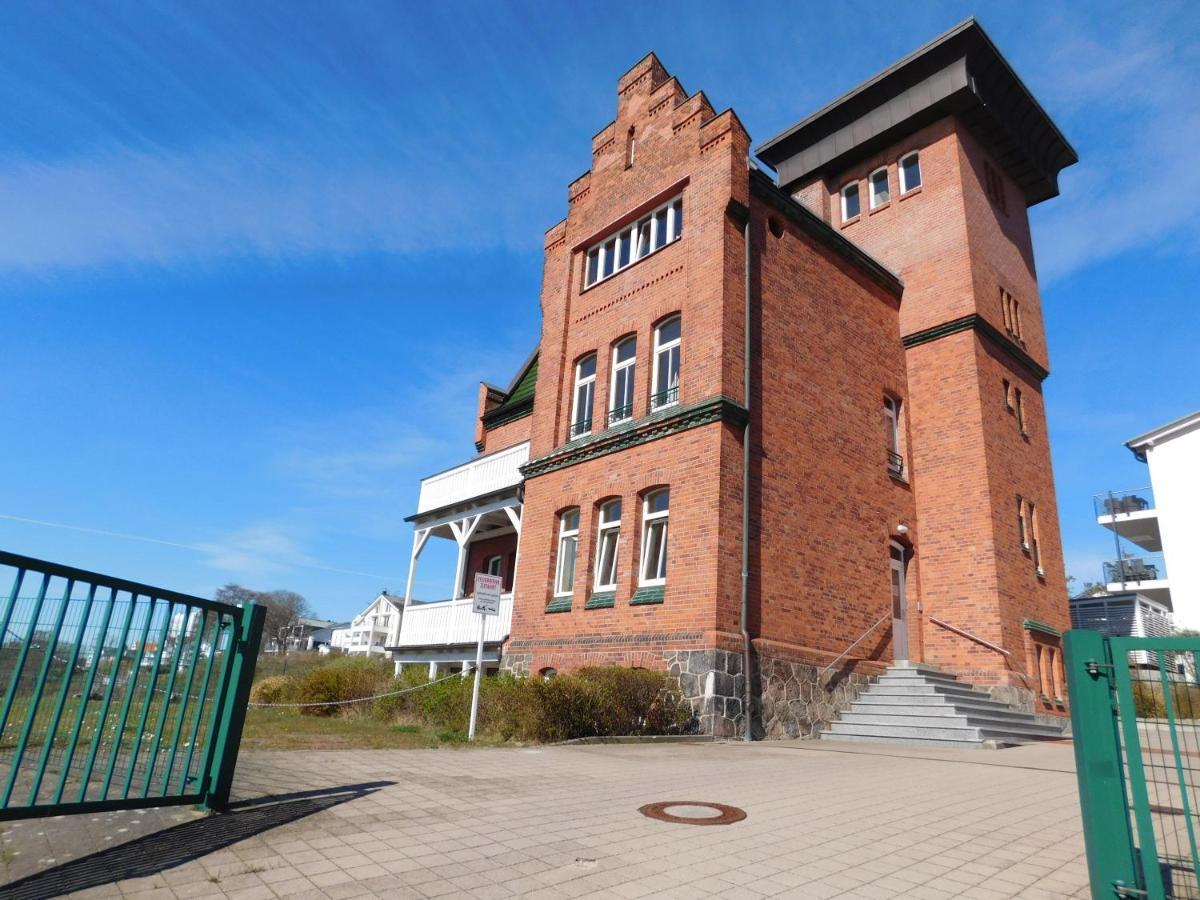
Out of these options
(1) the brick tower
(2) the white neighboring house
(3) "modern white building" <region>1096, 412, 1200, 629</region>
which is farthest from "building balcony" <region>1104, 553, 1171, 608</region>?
(2) the white neighboring house

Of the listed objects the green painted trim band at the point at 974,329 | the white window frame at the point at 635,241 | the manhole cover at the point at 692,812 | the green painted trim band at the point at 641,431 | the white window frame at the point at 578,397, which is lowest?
the manhole cover at the point at 692,812

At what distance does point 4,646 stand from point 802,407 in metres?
13.4

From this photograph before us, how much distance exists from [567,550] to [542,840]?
1112 cm

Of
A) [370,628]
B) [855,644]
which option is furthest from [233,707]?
[370,628]

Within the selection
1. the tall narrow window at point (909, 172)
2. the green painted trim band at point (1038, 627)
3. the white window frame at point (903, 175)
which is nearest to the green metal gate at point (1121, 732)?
the green painted trim band at point (1038, 627)

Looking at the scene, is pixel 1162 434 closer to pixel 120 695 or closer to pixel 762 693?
pixel 762 693

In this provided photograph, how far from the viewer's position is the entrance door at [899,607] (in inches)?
633

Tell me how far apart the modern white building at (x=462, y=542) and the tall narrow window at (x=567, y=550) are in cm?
158

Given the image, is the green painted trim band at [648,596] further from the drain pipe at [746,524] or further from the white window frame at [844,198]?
the white window frame at [844,198]

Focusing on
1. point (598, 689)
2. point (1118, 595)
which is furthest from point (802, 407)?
point (1118, 595)

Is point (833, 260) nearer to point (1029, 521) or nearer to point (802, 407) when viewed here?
point (802, 407)

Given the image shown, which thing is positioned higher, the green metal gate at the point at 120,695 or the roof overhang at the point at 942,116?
the roof overhang at the point at 942,116

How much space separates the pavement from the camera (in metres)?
3.72

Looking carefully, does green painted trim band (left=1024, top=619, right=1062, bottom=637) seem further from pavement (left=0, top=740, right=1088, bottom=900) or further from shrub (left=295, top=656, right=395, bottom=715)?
shrub (left=295, top=656, right=395, bottom=715)
